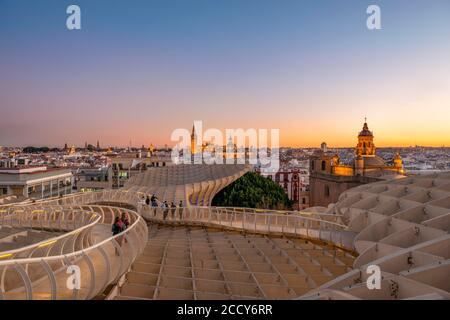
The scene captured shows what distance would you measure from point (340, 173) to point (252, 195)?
3062 cm

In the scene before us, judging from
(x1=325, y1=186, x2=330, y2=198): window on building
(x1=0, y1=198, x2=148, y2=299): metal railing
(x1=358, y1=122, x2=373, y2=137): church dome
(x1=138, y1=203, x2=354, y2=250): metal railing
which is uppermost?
(x1=358, y1=122, x2=373, y2=137): church dome

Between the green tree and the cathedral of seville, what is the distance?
18.4 meters

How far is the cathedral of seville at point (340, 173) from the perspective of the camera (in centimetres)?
5356

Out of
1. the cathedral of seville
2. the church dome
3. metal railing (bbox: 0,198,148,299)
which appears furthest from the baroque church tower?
metal railing (bbox: 0,198,148,299)

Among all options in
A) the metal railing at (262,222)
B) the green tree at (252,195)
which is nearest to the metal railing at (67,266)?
the metal railing at (262,222)

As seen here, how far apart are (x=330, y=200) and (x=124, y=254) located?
52.7 m

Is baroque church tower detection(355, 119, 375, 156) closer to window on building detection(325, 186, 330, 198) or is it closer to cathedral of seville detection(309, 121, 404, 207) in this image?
cathedral of seville detection(309, 121, 404, 207)

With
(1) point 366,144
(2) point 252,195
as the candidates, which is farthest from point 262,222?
(1) point 366,144

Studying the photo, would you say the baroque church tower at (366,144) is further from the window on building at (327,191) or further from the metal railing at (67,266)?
the metal railing at (67,266)

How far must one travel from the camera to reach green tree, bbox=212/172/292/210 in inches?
1393

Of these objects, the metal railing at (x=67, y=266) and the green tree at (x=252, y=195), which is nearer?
the metal railing at (x=67, y=266)

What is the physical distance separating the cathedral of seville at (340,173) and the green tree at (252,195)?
60.3 ft

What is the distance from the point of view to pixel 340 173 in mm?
61219
